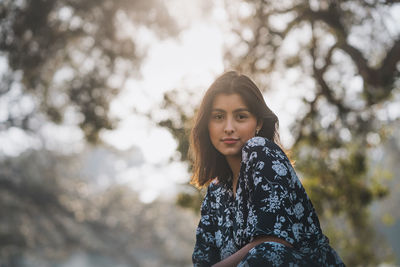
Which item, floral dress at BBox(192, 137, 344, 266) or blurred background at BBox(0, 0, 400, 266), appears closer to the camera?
floral dress at BBox(192, 137, 344, 266)

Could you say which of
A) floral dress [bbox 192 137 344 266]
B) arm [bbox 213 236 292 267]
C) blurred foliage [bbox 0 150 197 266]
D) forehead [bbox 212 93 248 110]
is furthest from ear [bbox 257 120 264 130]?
blurred foliage [bbox 0 150 197 266]

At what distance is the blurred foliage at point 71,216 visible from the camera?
52.9ft

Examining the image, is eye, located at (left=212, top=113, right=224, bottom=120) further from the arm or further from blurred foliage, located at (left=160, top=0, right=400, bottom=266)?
blurred foliage, located at (left=160, top=0, right=400, bottom=266)

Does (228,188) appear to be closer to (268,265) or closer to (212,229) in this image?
(212,229)

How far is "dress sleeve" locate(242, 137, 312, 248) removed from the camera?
185 centimetres

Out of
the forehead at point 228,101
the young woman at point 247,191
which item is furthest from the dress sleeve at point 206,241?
the forehead at point 228,101

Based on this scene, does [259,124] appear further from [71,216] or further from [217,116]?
[71,216]

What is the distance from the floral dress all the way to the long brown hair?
340 millimetres

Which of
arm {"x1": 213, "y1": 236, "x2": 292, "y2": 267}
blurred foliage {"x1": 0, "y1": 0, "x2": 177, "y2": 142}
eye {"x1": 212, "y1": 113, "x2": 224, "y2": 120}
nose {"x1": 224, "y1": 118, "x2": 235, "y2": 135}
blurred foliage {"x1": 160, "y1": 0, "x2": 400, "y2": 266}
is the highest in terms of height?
blurred foliage {"x1": 0, "y1": 0, "x2": 177, "y2": 142}

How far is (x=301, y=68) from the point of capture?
7.78 meters

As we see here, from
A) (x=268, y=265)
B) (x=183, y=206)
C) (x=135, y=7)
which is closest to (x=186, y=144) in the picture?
(x=183, y=206)

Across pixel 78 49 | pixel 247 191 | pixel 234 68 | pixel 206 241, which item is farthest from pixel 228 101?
pixel 78 49

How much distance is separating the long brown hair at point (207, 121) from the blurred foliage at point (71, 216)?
1450 centimetres

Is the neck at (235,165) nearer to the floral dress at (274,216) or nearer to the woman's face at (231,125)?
the woman's face at (231,125)
